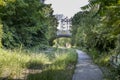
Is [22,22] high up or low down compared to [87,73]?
up

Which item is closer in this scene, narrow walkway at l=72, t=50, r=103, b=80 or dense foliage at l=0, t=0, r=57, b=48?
narrow walkway at l=72, t=50, r=103, b=80

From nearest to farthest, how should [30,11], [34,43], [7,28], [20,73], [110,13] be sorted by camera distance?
1. [110,13]
2. [20,73]
3. [7,28]
4. [30,11]
5. [34,43]

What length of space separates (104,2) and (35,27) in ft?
71.7

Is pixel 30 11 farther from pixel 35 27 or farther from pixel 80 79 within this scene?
pixel 80 79

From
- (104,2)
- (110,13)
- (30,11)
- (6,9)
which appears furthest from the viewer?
(30,11)

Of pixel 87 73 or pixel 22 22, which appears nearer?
pixel 87 73

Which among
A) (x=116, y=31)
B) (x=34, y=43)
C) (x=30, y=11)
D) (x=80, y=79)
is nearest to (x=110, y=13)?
(x=116, y=31)

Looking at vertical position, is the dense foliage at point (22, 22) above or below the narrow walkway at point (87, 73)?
above

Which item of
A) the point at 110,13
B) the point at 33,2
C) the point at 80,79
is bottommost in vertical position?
the point at 80,79

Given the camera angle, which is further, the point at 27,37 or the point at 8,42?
the point at 27,37

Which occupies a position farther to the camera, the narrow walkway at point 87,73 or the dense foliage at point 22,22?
the dense foliage at point 22,22

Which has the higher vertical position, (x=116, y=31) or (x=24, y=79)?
(x=116, y=31)

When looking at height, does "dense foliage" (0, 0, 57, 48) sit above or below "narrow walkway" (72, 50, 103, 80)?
above

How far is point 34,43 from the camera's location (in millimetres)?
30266
